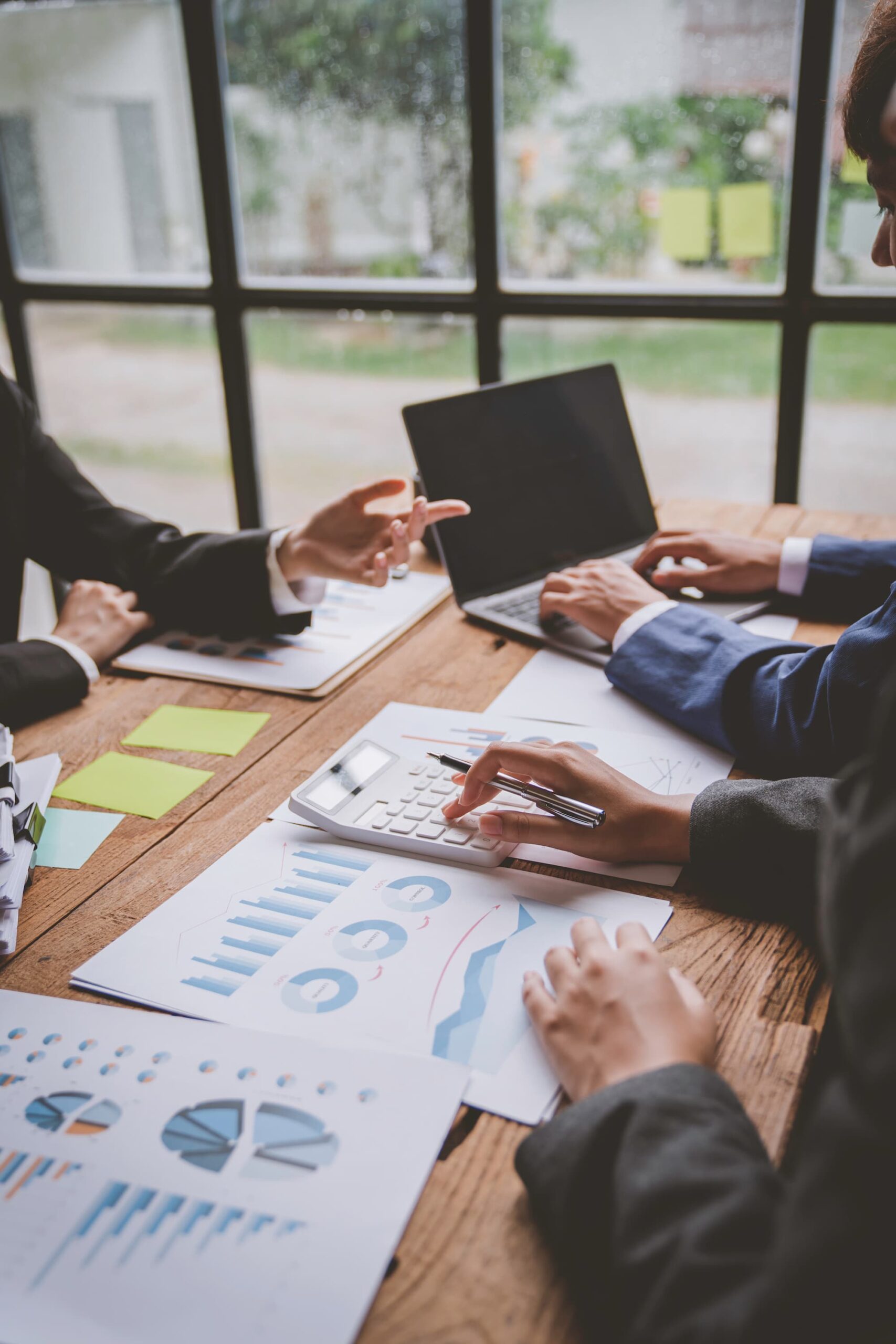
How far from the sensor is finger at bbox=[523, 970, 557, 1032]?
0.70 m

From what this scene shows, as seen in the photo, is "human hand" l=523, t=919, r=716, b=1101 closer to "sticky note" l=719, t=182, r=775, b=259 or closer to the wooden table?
the wooden table

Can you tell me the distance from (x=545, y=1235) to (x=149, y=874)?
471 mm

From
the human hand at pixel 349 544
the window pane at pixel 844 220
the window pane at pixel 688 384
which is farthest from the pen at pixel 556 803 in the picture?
the window pane at pixel 844 220

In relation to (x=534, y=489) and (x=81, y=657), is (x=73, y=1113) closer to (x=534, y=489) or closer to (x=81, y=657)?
(x=81, y=657)

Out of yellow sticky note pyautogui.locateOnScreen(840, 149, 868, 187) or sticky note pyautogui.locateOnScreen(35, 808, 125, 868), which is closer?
sticky note pyautogui.locateOnScreen(35, 808, 125, 868)

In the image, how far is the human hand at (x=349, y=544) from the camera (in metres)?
1.39

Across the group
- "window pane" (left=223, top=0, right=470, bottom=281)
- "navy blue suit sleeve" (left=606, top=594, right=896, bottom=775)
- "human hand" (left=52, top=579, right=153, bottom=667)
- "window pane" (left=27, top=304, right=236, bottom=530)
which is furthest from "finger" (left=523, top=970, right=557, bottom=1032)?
"window pane" (left=27, top=304, right=236, bottom=530)

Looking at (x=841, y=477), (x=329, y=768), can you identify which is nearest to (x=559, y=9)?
(x=841, y=477)

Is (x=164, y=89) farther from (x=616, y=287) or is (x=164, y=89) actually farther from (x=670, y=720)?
(x=670, y=720)

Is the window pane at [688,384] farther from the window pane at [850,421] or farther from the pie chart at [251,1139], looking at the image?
the pie chart at [251,1139]

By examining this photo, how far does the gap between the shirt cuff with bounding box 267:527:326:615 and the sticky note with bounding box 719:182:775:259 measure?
128 cm

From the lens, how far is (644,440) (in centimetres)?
254

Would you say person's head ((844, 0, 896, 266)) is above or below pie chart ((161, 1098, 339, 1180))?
above

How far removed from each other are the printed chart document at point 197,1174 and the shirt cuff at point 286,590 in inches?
28.8
